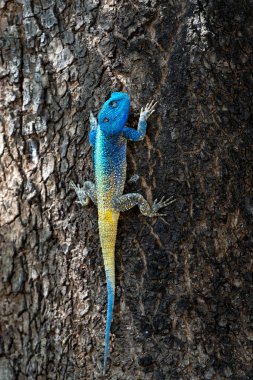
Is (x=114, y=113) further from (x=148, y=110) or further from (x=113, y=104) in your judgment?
(x=148, y=110)

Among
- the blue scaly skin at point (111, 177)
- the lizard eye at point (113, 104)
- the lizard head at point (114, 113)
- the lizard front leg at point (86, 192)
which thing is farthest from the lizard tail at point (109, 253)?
the lizard eye at point (113, 104)

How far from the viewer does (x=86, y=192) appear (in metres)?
3.02

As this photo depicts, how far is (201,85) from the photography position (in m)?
2.88

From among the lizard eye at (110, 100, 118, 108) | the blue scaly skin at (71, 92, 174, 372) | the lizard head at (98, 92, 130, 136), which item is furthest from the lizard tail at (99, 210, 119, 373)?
the lizard eye at (110, 100, 118, 108)

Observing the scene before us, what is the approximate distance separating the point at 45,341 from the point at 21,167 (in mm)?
1185

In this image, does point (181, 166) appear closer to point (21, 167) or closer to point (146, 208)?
point (146, 208)

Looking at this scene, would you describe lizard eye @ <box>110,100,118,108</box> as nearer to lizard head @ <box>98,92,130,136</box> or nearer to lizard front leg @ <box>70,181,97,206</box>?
lizard head @ <box>98,92,130,136</box>

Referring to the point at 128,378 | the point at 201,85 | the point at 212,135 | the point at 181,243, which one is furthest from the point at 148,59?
the point at 128,378

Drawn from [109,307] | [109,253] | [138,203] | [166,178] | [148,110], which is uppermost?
[148,110]

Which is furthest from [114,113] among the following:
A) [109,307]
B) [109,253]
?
[109,307]

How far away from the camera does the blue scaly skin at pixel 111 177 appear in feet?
9.59

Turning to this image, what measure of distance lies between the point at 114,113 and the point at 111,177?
1.34ft

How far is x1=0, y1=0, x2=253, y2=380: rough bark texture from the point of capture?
2.90 m

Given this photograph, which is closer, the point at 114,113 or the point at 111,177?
the point at 114,113
